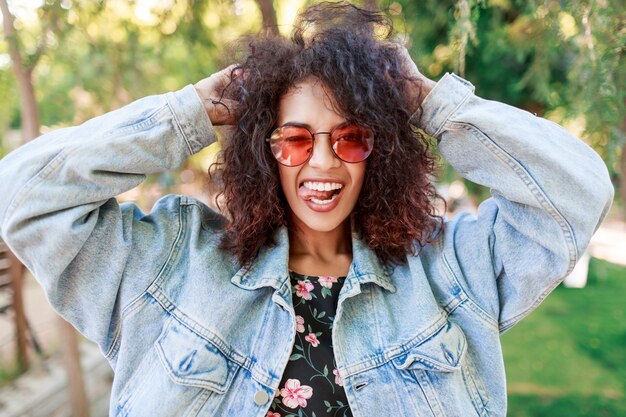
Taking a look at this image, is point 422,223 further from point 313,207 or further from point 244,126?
point 244,126

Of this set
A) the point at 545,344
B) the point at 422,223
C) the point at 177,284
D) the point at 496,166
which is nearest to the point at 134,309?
the point at 177,284

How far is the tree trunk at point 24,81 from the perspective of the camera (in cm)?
215

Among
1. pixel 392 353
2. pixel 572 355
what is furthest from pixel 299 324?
pixel 572 355

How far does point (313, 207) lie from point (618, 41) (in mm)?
1211

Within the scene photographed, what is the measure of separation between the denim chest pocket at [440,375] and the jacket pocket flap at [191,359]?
485 mm

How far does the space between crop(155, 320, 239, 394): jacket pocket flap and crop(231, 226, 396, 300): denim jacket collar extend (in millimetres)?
200

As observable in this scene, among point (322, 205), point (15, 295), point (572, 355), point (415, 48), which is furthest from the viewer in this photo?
point (572, 355)

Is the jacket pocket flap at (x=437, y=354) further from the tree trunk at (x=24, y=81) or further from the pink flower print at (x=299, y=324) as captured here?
the tree trunk at (x=24, y=81)

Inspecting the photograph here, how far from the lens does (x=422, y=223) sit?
165 cm

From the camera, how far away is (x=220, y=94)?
1.56 meters

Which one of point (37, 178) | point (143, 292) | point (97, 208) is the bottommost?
point (143, 292)

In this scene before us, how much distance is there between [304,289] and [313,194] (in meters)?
0.30

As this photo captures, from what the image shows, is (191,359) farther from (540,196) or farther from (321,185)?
(540,196)

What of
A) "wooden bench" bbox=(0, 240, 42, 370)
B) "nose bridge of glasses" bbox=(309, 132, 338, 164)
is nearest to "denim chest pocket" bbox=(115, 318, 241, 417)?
"nose bridge of glasses" bbox=(309, 132, 338, 164)
